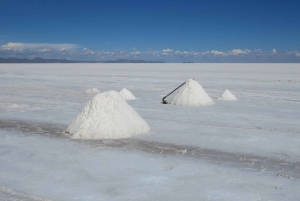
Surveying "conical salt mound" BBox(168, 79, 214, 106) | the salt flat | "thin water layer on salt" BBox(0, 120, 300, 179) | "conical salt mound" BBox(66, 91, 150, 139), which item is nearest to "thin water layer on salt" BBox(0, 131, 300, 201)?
the salt flat

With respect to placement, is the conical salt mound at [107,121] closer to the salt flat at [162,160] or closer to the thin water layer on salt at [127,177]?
the salt flat at [162,160]

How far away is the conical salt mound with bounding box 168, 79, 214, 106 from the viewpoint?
10289 mm

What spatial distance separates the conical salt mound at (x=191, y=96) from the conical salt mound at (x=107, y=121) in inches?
159

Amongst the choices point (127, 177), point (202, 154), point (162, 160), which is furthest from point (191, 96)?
point (127, 177)

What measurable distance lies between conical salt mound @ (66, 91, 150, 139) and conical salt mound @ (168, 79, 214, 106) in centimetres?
404

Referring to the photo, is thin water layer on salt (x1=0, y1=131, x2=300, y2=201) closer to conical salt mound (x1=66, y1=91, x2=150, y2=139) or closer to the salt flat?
the salt flat

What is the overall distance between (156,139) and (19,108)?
16.9 feet

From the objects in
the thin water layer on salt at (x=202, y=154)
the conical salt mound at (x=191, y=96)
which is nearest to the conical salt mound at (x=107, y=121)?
the thin water layer on salt at (x=202, y=154)

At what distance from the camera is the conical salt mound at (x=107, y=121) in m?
5.94

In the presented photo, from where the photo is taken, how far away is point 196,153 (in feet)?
16.6

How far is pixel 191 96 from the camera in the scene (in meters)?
10.3

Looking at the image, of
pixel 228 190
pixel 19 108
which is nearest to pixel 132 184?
pixel 228 190

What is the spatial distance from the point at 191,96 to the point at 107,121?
472 cm

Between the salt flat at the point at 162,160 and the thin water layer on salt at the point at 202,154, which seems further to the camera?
the thin water layer on salt at the point at 202,154
